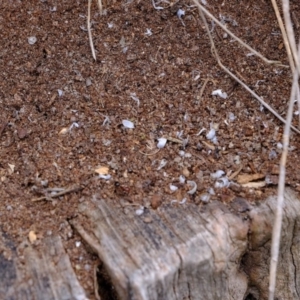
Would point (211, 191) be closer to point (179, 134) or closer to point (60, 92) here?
point (179, 134)

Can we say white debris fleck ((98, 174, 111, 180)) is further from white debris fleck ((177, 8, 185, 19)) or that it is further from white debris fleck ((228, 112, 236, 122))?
white debris fleck ((177, 8, 185, 19))

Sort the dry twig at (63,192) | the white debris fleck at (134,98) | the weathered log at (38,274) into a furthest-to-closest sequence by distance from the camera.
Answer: the white debris fleck at (134,98) < the dry twig at (63,192) < the weathered log at (38,274)

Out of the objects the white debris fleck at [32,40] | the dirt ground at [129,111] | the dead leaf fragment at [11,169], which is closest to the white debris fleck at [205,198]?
the dirt ground at [129,111]

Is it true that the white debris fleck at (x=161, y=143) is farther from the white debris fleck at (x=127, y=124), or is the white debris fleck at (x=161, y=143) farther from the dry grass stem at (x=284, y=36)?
the dry grass stem at (x=284, y=36)

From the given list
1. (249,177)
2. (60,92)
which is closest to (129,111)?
(60,92)

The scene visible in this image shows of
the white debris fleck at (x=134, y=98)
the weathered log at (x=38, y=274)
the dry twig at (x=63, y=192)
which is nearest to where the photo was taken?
the weathered log at (x=38, y=274)

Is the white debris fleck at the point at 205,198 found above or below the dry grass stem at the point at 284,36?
below

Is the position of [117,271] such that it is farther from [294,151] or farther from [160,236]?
[294,151]

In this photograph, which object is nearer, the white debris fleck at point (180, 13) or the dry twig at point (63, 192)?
the dry twig at point (63, 192)


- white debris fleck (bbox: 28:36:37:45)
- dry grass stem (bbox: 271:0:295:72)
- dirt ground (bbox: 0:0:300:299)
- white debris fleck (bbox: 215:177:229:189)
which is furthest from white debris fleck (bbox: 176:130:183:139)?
white debris fleck (bbox: 28:36:37:45)

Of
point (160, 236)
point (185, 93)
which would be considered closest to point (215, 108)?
point (185, 93)
